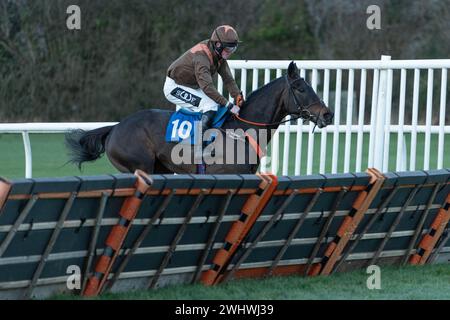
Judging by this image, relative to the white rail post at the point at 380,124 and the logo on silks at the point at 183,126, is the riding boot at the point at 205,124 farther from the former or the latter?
the white rail post at the point at 380,124

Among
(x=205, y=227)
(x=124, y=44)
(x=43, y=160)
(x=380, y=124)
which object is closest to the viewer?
(x=205, y=227)

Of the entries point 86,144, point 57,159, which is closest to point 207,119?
point 86,144

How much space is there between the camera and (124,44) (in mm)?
20969

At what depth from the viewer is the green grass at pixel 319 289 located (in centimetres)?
592

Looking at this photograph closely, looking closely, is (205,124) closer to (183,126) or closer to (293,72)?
(183,126)

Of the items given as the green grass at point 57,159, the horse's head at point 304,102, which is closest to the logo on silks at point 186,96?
the horse's head at point 304,102

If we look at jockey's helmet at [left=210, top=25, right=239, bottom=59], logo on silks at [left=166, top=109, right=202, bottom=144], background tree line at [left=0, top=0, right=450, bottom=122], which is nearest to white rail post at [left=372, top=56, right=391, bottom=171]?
jockey's helmet at [left=210, top=25, right=239, bottom=59]

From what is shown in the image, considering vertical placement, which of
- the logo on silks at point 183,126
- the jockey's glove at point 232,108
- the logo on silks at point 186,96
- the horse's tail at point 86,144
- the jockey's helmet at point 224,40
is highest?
the jockey's helmet at point 224,40

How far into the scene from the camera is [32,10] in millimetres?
20609

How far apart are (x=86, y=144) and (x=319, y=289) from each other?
3.28 m

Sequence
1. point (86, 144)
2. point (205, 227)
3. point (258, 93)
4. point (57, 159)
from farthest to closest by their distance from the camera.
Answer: point (57, 159) → point (86, 144) → point (258, 93) → point (205, 227)

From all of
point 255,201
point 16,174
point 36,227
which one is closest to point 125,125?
point 255,201
